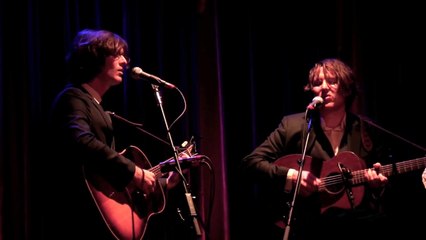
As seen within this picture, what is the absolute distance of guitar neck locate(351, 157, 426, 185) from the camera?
11.5 feet

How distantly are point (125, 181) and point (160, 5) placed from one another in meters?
1.65

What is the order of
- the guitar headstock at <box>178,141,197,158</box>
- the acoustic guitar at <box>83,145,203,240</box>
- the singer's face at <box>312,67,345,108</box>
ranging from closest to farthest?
the acoustic guitar at <box>83,145,203,240</box>, the guitar headstock at <box>178,141,197,158</box>, the singer's face at <box>312,67,345,108</box>

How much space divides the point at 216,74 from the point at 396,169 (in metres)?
1.61

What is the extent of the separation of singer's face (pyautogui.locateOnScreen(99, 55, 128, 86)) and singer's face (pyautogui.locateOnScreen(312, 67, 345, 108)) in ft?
4.86

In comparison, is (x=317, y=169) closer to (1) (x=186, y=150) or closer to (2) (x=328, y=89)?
(2) (x=328, y=89)

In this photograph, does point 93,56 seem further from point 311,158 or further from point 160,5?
point 311,158

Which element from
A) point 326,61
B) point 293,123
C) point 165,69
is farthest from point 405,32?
point 165,69

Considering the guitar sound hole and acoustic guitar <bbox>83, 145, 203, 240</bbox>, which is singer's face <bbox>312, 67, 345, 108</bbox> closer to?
the guitar sound hole

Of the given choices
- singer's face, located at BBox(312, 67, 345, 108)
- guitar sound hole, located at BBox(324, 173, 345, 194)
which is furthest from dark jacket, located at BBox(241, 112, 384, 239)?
singer's face, located at BBox(312, 67, 345, 108)

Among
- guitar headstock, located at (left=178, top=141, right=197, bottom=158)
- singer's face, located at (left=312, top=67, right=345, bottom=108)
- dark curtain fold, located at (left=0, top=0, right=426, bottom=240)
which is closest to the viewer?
guitar headstock, located at (left=178, top=141, right=197, bottom=158)

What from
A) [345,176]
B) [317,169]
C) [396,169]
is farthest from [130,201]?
[396,169]

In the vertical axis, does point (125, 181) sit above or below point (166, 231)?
above

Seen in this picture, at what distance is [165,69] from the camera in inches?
158

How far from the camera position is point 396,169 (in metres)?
3.51
